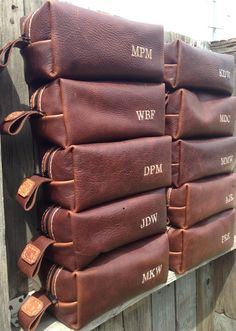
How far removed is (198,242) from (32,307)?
575mm

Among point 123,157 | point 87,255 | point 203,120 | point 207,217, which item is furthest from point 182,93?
point 87,255

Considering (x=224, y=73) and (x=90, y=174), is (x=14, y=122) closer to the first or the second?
(x=90, y=174)

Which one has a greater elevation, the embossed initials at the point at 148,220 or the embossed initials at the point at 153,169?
the embossed initials at the point at 153,169

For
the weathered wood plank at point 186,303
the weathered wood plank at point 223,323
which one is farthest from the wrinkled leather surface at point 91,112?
the weathered wood plank at point 223,323

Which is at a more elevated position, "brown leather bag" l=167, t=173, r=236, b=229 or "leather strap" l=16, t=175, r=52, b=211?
"leather strap" l=16, t=175, r=52, b=211

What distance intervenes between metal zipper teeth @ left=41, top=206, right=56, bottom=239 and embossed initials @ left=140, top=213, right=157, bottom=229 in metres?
0.25

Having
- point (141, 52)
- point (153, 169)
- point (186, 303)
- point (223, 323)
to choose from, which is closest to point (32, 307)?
point (153, 169)

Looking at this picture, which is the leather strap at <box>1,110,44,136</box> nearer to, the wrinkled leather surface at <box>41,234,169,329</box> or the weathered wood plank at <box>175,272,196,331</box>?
the wrinkled leather surface at <box>41,234,169,329</box>

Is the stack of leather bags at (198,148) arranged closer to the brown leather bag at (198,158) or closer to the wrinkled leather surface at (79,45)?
the brown leather bag at (198,158)

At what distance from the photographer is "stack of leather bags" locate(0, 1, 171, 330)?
2.55 feet

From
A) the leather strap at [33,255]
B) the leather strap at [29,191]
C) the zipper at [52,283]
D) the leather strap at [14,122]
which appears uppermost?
the leather strap at [14,122]

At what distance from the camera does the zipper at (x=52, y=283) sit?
86cm

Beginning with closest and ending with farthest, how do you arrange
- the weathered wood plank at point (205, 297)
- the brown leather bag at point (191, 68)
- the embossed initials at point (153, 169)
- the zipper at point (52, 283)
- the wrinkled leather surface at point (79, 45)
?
the wrinkled leather surface at point (79, 45), the zipper at point (52, 283), the embossed initials at point (153, 169), the brown leather bag at point (191, 68), the weathered wood plank at point (205, 297)

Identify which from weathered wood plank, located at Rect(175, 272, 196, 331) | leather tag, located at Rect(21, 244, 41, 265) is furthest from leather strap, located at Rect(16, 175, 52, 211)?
weathered wood plank, located at Rect(175, 272, 196, 331)
